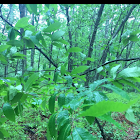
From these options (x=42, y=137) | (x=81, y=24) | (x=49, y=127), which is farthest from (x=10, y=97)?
(x=81, y=24)

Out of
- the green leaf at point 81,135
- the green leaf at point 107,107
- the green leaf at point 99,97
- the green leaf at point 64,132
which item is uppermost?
the green leaf at point 107,107

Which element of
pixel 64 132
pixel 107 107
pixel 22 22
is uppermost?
pixel 22 22

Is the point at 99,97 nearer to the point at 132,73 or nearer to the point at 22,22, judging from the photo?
the point at 132,73

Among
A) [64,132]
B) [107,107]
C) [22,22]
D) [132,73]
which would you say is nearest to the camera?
[107,107]

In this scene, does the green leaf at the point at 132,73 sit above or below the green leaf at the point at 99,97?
A: above

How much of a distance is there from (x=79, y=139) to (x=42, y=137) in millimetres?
2981

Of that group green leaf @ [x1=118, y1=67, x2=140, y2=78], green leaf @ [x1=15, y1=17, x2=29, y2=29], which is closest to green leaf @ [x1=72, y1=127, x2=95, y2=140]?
green leaf @ [x1=118, y1=67, x2=140, y2=78]

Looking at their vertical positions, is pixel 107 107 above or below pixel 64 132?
above

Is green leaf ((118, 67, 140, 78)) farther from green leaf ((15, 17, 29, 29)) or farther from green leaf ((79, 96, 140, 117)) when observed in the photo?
green leaf ((15, 17, 29, 29))

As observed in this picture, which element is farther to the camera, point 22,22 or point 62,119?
point 22,22

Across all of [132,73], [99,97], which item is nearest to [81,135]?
→ [99,97]

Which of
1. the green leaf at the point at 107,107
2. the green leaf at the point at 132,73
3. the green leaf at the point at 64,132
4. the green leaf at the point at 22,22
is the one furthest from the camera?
the green leaf at the point at 22,22

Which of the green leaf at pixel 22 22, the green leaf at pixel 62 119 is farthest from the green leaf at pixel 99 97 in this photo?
the green leaf at pixel 22 22

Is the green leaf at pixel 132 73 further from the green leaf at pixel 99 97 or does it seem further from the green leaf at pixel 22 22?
the green leaf at pixel 22 22
